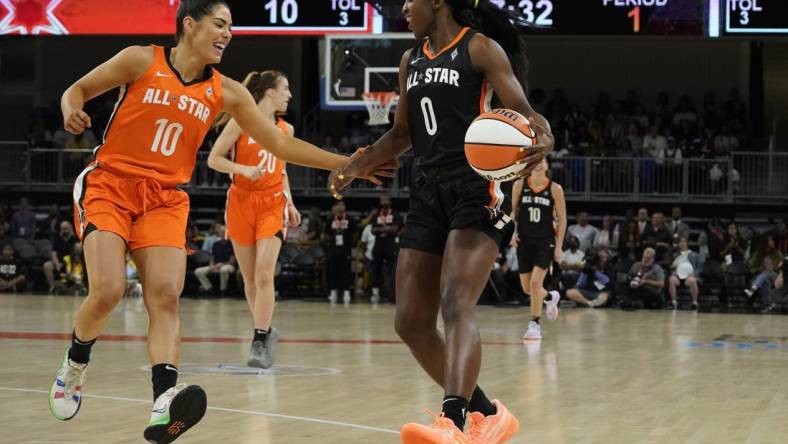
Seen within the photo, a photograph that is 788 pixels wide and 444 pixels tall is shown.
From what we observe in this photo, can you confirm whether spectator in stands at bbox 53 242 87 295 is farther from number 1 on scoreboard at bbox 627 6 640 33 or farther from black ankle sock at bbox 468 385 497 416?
black ankle sock at bbox 468 385 497 416

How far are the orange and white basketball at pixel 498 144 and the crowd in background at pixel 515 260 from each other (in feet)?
50.0

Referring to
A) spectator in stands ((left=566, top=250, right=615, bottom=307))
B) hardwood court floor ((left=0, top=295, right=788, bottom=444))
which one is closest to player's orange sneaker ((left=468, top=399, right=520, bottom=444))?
hardwood court floor ((left=0, top=295, right=788, bottom=444))

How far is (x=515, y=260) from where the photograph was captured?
21.2m

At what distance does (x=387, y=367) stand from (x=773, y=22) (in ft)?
31.8

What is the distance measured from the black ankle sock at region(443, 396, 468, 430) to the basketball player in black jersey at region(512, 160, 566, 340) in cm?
813

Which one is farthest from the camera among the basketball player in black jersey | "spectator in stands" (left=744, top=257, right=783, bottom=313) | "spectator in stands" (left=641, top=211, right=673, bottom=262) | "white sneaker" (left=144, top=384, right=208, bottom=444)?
"spectator in stands" (left=641, top=211, right=673, bottom=262)

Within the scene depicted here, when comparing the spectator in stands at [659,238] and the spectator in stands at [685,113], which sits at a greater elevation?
the spectator in stands at [685,113]

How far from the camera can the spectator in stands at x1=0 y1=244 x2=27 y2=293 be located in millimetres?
22547

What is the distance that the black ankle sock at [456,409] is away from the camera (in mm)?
5191

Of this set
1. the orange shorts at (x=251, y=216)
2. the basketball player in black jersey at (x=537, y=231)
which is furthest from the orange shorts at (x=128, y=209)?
the basketball player in black jersey at (x=537, y=231)

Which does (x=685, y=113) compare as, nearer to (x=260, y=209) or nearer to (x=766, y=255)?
(x=766, y=255)

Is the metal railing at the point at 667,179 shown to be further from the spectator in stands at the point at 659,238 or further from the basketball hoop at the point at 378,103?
the basketball hoop at the point at 378,103

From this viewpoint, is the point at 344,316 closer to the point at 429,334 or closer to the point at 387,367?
the point at 387,367

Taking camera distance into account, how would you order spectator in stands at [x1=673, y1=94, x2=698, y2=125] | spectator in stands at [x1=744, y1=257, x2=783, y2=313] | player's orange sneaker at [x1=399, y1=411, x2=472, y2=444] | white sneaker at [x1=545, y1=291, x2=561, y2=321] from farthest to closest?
spectator in stands at [x1=673, y1=94, x2=698, y2=125]
spectator in stands at [x1=744, y1=257, x2=783, y2=313]
white sneaker at [x1=545, y1=291, x2=561, y2=321]
player's orange sneaker at [x1=399, y1=411, x2=472, y2=444]
